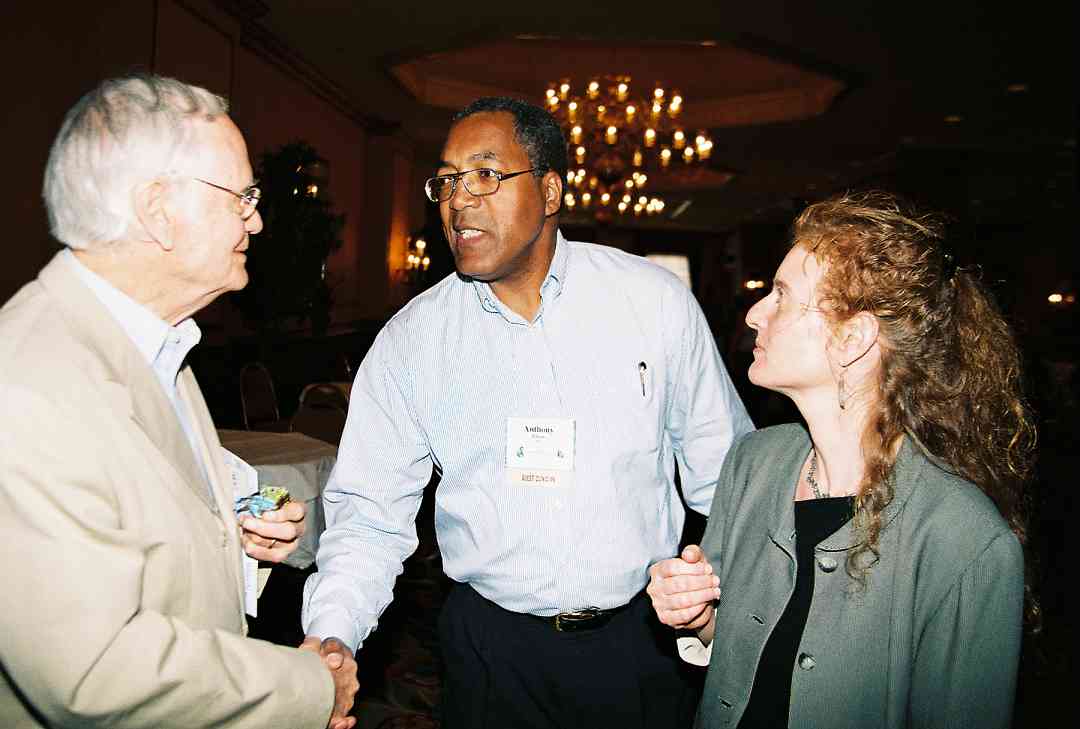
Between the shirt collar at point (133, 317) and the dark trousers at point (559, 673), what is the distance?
3.13 ft

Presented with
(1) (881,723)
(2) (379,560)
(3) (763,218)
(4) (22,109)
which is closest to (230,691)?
(2) (379,560)

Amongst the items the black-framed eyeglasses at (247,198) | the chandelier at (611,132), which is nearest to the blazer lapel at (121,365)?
the black-framed eyeglasses at (247,198)

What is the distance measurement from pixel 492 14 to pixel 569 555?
6.55m

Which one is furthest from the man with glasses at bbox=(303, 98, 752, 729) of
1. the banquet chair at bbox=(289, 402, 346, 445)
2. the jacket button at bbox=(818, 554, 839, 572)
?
the banquet chair at bbox=(289, 402, 346, 445)

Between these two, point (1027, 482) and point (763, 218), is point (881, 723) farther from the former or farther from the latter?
point (763, 218)

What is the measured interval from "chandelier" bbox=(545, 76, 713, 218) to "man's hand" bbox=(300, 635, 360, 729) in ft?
27.0

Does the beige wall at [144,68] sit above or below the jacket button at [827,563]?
above

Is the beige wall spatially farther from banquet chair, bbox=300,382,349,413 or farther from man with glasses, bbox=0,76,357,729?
man with glasses, bbox=0,76,357,729

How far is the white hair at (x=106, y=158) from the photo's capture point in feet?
3.98

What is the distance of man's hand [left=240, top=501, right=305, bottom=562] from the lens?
1.44 metres

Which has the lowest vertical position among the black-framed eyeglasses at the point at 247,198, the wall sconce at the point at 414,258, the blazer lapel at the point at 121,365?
the blazer lapel at the point at 121,365

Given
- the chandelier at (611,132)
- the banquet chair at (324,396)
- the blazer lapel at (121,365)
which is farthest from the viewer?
the chandelier at (611,132)

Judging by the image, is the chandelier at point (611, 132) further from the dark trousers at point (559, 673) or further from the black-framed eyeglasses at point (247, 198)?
the black-framed eyeglasses at point (247, 198)

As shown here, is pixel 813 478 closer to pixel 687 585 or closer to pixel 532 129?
pixel 687 585
